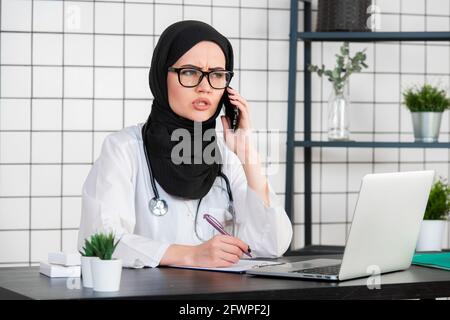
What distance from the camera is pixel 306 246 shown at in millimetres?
3910

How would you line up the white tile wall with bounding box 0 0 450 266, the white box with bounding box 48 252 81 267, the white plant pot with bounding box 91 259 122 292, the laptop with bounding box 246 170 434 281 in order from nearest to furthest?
1. the white plant pot with bounding box 91 259 122 292
2. the laptop with bounding box 246 170 434 281
3. the white box with bounding box 48 252 81 267
4. the white tile wall with bounding box 0 0 450 266

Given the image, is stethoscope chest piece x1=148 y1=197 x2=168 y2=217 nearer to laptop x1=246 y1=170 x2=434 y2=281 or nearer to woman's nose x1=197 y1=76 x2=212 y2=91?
woman's nose x1=197 y1=76 x2=212 y2=91

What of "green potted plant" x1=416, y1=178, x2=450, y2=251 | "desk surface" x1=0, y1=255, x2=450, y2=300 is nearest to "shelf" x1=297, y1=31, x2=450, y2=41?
"green potted plant" x1=416, y1=178, x2=450, y2=251

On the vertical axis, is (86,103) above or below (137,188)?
above

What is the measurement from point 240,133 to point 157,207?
35cm

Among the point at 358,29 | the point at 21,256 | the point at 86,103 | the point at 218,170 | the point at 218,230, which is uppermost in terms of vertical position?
the point at 358,29

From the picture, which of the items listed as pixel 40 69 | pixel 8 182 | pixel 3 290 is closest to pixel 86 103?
pixel 40 69

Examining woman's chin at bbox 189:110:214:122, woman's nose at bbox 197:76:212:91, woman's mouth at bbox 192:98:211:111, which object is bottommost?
woman's chin at bbox 189:110:214:122

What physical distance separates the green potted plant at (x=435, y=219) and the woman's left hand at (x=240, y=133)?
4.59ft

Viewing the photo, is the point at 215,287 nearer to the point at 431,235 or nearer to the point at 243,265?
the point at 243,265

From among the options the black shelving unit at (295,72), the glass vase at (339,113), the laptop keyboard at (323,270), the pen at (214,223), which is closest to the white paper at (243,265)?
the laptop keyboard at (323,270)

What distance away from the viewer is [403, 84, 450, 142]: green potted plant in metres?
3.77

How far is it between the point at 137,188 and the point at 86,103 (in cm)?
126

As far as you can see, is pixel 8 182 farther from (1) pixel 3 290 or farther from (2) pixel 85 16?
(1) pixel 3 290
